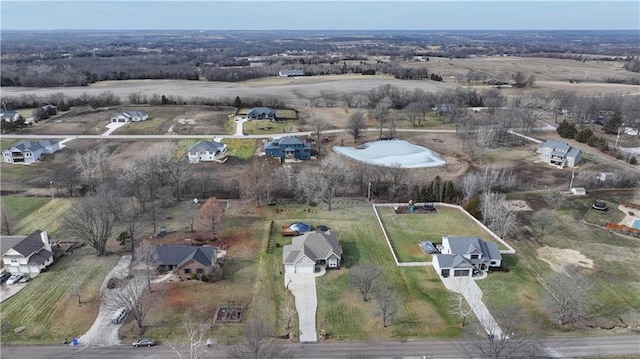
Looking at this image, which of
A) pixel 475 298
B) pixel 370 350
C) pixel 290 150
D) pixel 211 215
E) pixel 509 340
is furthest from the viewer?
pixel 290 150

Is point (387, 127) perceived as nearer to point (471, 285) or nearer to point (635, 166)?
point (635, 166)

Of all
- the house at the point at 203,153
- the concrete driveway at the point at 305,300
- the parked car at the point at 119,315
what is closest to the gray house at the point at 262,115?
the house at the point at 203,153

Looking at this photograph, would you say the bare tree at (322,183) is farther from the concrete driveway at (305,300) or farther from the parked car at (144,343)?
the parked car at (144,343)

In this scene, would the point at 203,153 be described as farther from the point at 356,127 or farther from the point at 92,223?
the point at 92,223

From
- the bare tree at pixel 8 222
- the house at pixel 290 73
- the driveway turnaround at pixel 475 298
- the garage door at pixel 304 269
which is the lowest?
the driveway turnaround at pixel 475 298

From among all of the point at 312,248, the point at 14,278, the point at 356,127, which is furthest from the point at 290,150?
the point at 14,278

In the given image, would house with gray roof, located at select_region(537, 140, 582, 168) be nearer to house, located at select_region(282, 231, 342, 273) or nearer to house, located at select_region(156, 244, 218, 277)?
house, located at select_region(282, 231, 342, 273)

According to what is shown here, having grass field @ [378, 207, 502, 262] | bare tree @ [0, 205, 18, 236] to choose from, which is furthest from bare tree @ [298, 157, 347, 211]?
bare tree @ [0, 205, 18, 236]
